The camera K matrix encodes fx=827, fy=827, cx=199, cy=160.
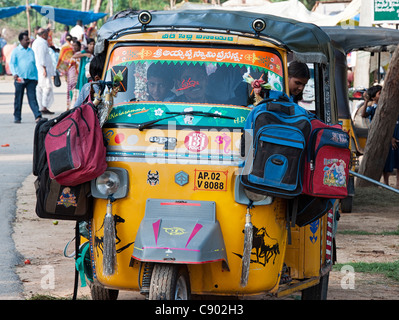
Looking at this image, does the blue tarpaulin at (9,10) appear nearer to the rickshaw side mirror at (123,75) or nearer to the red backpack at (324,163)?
the rickshaw side mirror at (123,75)

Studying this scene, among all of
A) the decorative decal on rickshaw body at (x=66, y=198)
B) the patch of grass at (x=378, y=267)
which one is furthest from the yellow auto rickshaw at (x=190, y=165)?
the patch of grass at (x=378, y=267)

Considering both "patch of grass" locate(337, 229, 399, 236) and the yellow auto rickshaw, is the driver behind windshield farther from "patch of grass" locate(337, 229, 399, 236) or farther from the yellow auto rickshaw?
"patch of grass" locate(337, 229, 399, 236)

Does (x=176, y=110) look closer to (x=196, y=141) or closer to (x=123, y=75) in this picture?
(x=196, y=141)

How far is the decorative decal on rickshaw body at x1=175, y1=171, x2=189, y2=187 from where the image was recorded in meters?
5.22

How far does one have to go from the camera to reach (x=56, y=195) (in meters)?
5.27

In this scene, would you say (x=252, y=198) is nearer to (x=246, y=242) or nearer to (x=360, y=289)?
(x=246, y=242)

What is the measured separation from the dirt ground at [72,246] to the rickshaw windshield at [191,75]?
6.09 feet

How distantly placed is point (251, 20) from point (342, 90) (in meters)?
7.15

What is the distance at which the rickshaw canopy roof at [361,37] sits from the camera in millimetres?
13383

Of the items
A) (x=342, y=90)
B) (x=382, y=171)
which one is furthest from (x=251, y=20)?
(x=382, y=171)

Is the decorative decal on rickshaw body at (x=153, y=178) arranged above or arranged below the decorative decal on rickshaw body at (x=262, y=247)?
above

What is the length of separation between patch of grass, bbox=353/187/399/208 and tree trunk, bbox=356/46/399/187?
1.14 ft

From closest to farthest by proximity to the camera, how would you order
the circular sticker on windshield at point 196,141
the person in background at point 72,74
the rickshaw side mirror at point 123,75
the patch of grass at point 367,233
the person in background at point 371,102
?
the circular sticker on windshield at point 196,141
the rickshaw side mirror at point 123,75
the patch of grass at point 367,233
the person in background at point 371,102
the person in background at point 72,74

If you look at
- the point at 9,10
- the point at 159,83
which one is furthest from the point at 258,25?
the point at 9,10
